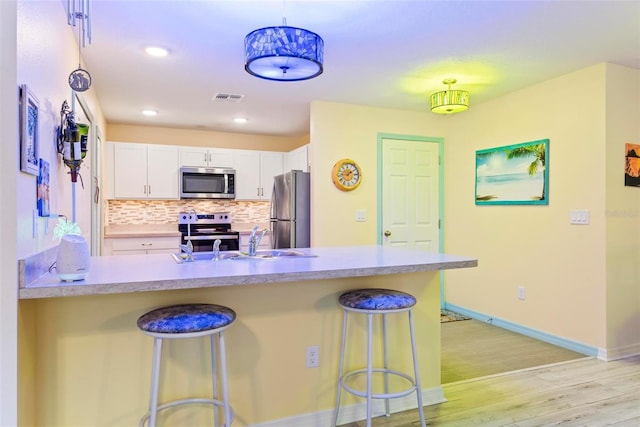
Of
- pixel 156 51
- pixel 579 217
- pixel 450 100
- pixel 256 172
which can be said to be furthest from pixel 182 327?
pixel 256 172

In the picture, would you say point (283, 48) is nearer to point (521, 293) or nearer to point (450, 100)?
point (450, 100)

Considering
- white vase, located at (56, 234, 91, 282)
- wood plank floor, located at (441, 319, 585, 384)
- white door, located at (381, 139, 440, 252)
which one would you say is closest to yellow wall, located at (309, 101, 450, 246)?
white door, located at (381, 139, 440, 252)

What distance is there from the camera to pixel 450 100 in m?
3.40

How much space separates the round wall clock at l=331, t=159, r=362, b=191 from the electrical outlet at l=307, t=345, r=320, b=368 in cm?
221

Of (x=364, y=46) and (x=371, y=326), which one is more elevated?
(x=364, y=46)

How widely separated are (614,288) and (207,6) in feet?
11.7

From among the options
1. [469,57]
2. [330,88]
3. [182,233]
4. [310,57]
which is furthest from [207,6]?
[182,233]

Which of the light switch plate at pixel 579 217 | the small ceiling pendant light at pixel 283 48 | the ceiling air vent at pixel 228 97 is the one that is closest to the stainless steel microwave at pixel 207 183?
the ceiling air vent at pixel 228 97

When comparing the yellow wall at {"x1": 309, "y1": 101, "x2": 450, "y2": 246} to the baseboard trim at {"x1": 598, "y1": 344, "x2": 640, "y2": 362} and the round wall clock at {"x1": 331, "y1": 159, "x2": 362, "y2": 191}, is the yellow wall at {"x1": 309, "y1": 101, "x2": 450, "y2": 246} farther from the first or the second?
the baseboard trim at {"x1": 598, "y1": 344, "x2": 640, "y2": 362}

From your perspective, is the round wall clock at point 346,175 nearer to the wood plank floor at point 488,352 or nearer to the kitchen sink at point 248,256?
the kitchen sink at point 248,256

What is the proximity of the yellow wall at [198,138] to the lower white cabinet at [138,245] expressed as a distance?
1.38m

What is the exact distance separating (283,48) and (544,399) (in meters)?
2.56

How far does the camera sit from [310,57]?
74.2 inches

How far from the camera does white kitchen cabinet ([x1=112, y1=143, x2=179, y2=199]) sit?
16.3 ft
